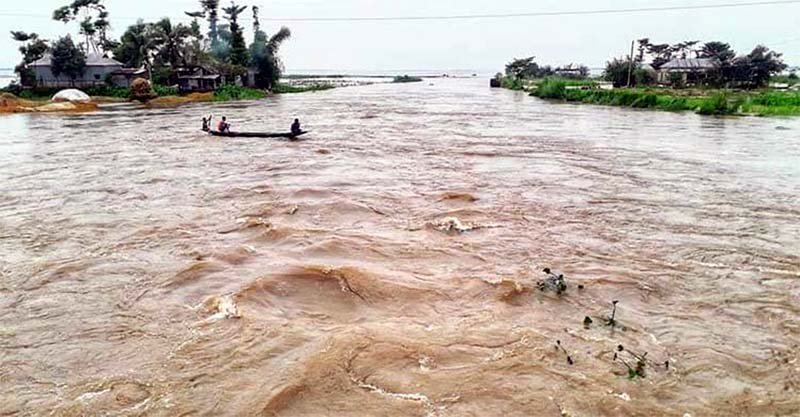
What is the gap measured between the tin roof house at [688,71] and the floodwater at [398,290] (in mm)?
43389

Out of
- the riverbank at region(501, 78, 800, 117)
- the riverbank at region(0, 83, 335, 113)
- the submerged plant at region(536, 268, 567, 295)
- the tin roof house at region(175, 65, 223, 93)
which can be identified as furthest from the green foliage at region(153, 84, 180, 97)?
the submerged plant at region(536, 268, 567, 295)

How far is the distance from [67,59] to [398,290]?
49472 mm

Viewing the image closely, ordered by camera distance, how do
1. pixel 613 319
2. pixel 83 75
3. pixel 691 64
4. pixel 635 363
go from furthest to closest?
pixel 691 64
pixel 83 75
pixel 613 319
pixel 635 363

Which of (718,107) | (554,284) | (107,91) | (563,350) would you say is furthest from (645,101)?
(107,91)

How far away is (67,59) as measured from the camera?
47.4 metres

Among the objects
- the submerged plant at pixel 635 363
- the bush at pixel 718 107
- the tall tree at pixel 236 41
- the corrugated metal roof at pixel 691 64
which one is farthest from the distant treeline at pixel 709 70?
the submerged plant at pixel 635 363

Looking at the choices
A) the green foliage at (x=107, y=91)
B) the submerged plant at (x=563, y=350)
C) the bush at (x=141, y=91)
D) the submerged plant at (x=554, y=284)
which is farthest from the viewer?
the green foliage at (x=107, y=91)

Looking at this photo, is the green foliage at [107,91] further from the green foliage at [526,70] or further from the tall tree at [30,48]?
the green foliage at [526,70]

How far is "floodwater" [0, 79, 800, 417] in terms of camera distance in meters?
5.21

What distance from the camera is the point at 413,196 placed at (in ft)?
41.6

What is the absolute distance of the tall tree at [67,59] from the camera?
47250mm

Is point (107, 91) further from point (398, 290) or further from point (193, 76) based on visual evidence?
point (398, 290)

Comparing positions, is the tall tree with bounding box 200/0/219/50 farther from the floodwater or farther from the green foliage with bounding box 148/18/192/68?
the floodwater

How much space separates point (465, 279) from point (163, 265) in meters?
4.17
